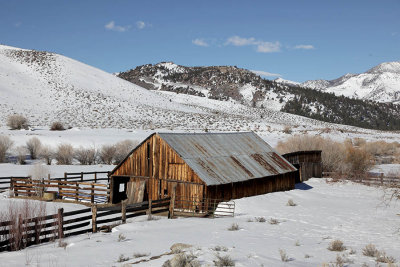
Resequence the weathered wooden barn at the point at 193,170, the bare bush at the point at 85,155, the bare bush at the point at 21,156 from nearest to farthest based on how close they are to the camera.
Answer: the weathered wooden barn at the point at 193,170 → the bare bush at the point at 21,156 → the bare bush at the point at 85,155

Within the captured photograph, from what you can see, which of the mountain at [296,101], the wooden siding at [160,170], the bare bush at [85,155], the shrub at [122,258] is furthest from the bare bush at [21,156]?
the mountain at [296,101]

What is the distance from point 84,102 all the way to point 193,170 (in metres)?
72.4

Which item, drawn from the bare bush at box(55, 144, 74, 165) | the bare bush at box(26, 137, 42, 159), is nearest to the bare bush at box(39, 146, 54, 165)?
the bare bush at box(26, 137, 42, 159)

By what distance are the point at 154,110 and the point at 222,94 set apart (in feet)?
326

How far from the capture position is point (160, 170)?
2314cm

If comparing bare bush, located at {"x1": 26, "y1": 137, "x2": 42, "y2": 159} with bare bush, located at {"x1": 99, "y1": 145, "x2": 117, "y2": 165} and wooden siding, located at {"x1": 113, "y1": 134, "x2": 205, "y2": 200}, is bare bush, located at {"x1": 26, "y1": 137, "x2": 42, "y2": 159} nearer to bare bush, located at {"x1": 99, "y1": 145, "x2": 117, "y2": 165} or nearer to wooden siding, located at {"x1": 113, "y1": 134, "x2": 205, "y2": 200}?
bare bush, located at {"x1": 99, "y1": 145, "x2": 117, "y2": 165}

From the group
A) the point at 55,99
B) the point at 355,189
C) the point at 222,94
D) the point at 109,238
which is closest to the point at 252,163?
the point at 355,189

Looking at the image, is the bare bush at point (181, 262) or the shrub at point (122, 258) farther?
the shrub at point (122, 258)

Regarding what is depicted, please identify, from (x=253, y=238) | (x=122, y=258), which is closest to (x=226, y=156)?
(x=253, y=238)

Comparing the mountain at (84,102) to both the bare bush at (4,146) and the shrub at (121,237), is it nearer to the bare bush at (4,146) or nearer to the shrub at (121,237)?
the bare bush at (4,146)

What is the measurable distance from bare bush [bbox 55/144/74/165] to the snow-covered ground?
26.2m

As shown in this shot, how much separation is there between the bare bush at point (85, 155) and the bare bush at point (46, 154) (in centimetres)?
279

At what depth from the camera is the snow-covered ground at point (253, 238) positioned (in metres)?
11.8

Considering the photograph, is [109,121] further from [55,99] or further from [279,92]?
[279,92]
